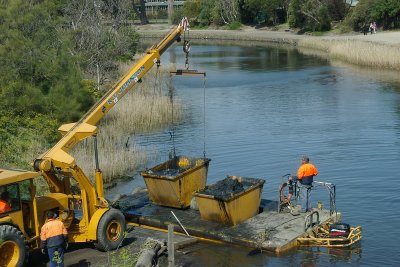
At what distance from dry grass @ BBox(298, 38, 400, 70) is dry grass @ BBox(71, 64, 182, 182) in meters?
22.6

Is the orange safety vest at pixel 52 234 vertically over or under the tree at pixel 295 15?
under

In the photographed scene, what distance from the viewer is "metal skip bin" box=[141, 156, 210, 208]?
844 inches

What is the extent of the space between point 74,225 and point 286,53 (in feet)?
229

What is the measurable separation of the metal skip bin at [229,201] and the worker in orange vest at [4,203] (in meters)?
6.25

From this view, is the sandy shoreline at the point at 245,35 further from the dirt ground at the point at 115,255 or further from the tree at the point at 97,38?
the dirt ground at the point at 115,255

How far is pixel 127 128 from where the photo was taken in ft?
123

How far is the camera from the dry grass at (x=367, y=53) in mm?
60438

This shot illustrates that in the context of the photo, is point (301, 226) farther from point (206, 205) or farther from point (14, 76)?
point (14, 76)

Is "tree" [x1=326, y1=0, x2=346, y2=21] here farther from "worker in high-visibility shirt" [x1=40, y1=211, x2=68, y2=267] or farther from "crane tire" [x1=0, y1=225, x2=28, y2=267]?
"crane tire" [x1=0, y1=225, x2=28, y2=267]

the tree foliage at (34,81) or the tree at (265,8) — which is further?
the tree at (265,8)

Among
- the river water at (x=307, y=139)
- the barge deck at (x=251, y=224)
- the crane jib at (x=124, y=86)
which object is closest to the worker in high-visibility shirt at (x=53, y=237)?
the river water at (x=307, y=139)

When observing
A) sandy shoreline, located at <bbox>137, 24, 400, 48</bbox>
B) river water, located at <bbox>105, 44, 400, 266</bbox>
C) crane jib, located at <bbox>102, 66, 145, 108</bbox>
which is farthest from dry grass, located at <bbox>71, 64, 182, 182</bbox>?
sandy shoreline, located at <bbox>137, 24, 400, 48</bbox>

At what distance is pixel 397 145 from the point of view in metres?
33.0

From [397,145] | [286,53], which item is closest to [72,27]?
[397,145]
